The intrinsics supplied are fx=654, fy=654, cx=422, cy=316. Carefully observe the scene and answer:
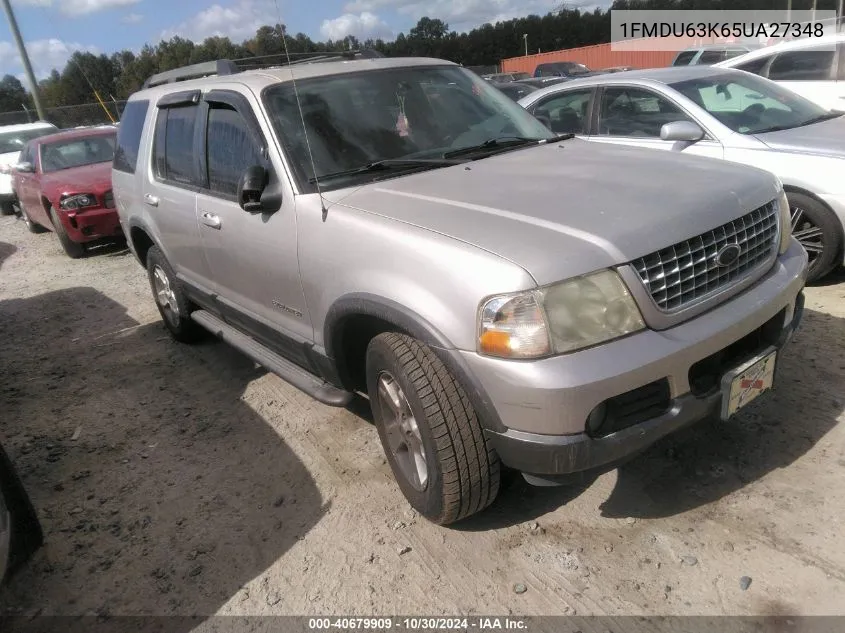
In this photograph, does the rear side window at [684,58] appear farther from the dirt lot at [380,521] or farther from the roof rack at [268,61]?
the roof rack at [268,61]

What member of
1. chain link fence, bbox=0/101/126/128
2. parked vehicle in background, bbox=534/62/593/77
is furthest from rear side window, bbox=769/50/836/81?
chain link fence, bbox=0/101/126/128

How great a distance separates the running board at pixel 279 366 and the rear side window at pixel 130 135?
1422mm

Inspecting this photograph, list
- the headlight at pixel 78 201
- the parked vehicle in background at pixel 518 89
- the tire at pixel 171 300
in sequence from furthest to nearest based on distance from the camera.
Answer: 1. the parked vehicle in background at pixel 518 89
2. the headlight at pixel 78 201
3. the tire at pixel 171 300

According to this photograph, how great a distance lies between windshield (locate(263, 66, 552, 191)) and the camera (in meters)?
3.12

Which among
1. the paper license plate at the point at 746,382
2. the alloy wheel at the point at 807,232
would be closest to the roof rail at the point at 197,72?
the paper license plate at the point at 746,382

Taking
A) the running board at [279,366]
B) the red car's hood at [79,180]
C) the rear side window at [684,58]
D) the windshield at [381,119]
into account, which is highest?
the windshield at [381,119]

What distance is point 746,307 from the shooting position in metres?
2.47

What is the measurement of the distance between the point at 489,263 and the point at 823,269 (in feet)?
11.7

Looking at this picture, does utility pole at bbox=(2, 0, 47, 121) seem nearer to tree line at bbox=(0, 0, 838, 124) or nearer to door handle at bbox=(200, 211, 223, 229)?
tree line at bbox=(0, 0, 838, 124)

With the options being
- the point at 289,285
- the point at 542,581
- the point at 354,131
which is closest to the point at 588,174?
the point at 354,131

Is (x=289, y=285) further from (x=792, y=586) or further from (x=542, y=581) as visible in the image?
(x=792, y=586)

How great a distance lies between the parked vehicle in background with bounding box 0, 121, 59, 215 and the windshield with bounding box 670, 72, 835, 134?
511 inches

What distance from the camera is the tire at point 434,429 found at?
7.89 ft

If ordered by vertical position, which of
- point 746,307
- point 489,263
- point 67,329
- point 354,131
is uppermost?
point 354,131
